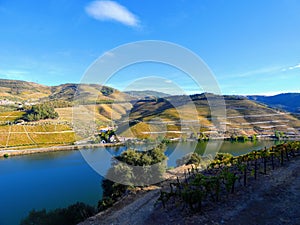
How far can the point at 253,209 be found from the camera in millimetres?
9117

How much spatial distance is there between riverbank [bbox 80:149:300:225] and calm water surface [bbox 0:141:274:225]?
21203 millimetres

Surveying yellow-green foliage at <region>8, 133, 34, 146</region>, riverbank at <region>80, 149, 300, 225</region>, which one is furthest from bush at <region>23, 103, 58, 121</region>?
riverbank at <region>80, 149, 300, 225</region>

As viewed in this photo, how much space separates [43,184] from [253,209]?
4469cm

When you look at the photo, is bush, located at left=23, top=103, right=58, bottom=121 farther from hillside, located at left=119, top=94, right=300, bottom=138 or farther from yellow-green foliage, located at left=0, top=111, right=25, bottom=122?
hillside, located at left=119, top=94, right=300, bottom=138

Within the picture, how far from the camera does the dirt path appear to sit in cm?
848

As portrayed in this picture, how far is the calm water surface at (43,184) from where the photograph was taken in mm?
31375

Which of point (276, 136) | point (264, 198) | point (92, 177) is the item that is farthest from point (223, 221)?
point (276, 136)

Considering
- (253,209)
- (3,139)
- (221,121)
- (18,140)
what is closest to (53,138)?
(18,140)

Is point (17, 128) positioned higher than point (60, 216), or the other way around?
point (17, 128)

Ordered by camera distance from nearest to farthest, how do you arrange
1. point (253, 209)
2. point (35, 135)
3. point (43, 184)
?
point (253, 209) < point (43, 184) < point (35, 135)

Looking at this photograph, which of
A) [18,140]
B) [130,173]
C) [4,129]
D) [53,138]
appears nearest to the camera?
[130,173]

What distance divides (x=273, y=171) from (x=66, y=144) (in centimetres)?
9206

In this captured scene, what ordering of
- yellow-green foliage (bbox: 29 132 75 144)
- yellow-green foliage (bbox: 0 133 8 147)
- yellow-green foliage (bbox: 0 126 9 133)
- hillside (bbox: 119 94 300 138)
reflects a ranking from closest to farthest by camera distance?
yellow-green foliage (bbox: 0 133 8 147) < yellow-green foliage (bbox: 0 126 9 133) < yellow-green foliage (bbox: 29 132 75 144) < hillside (bbox: 119 94 300 138)

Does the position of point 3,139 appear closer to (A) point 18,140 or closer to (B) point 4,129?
(A) point 18,140
